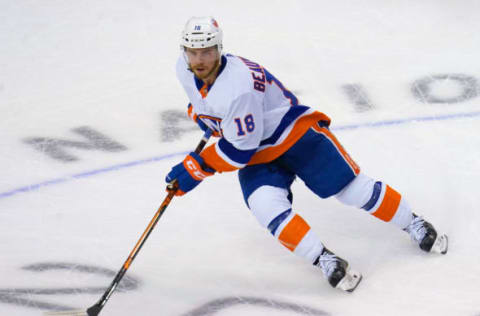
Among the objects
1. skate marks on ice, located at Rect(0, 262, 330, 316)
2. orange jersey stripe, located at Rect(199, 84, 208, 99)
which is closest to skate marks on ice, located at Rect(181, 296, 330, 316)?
skate marks on ice, located at Rect(0, 262, 330, 316)

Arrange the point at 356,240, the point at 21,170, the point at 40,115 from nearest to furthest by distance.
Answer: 1. the point at 356,240
2. the point at 21,170
3. the point at 40,115

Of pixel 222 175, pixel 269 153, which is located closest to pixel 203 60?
pixel 269 153

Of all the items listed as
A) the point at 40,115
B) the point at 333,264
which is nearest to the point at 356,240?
the point at 333,264

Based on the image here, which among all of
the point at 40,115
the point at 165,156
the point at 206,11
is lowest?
the point at 165,156

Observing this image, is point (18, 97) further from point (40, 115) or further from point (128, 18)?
point (128, 18)

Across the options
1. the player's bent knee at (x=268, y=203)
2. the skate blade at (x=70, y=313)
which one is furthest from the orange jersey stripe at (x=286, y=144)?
the skate blade at (x=70, y=313)

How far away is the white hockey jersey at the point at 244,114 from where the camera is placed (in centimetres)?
288

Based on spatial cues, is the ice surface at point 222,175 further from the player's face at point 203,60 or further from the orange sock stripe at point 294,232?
the player's face at point 203,60

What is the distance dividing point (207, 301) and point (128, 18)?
336 centimetres

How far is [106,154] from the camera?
4430 millimetres

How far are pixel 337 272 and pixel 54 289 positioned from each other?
3.97ft

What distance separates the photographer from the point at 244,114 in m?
2.88

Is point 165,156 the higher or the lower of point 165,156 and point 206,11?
the lower

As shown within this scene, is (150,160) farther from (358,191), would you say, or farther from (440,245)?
(440,245)
